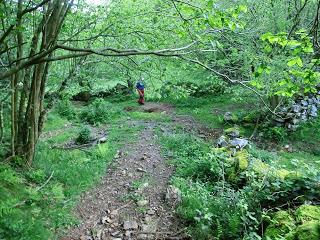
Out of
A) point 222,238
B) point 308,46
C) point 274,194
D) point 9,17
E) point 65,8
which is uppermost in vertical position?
point 65,8

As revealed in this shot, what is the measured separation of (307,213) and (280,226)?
46cm

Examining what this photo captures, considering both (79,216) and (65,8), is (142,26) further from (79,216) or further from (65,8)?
(79,216)

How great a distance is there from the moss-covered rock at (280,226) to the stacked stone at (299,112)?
785 cm

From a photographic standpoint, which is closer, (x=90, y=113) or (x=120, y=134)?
(x=120, y=134)

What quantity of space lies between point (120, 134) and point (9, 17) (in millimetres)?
7941

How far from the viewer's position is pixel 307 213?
16.1 feet

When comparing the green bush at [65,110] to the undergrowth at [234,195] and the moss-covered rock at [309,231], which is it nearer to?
the undergrowth at [234,195]

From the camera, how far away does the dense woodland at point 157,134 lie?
13.8ft

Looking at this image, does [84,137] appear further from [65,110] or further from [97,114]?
[65,110]

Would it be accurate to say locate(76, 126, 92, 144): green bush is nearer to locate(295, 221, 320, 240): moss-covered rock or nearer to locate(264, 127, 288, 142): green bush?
locate(264, 127, 288, 142): green bush

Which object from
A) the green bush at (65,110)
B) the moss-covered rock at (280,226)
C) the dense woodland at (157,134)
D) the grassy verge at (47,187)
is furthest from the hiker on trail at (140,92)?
the moss-covered rock at (280,226)

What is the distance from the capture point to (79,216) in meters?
→ 5.96

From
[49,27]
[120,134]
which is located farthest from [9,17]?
[120,134]

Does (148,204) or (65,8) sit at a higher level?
(65,8)
